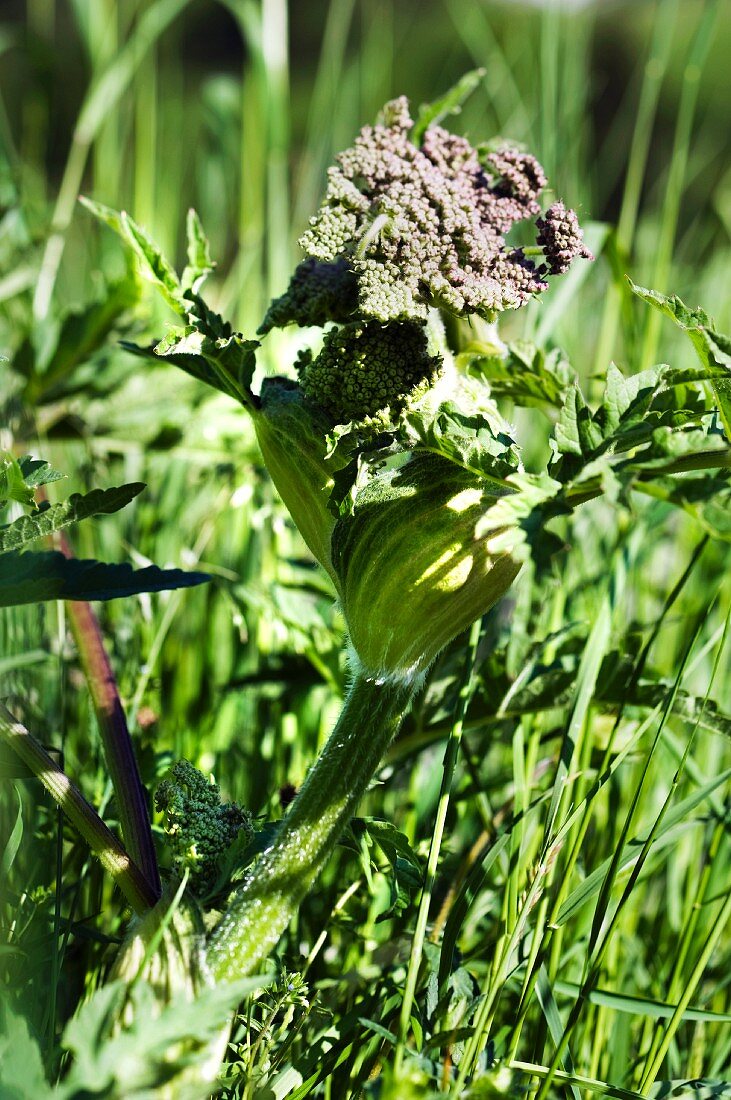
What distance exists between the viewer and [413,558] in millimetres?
873

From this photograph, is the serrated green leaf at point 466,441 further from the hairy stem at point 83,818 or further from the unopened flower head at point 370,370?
the hairy stem at point 83,818

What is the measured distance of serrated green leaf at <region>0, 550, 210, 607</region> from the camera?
844mm

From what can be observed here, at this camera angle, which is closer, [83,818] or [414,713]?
[83,818]

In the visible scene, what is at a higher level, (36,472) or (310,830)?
(36,472)

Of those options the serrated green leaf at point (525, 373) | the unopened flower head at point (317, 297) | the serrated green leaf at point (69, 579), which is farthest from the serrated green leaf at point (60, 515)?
the serrated green leaf at point (525, 373)

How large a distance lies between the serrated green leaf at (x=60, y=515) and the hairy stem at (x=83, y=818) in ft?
0.52

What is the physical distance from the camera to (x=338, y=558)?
3.06 feet

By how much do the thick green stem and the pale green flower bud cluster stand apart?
36mm

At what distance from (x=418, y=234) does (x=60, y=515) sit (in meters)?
0.40

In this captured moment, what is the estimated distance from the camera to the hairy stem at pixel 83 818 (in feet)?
2.89

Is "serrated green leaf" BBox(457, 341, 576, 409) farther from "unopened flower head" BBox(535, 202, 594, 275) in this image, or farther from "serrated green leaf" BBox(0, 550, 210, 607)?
"serrated green leaf" BBox(0, 550, 210, 607)

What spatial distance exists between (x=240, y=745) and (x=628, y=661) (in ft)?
2.28

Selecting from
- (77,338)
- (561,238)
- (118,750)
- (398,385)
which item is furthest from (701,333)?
(77,338)

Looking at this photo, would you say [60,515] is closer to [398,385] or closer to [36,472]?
[36,472]
